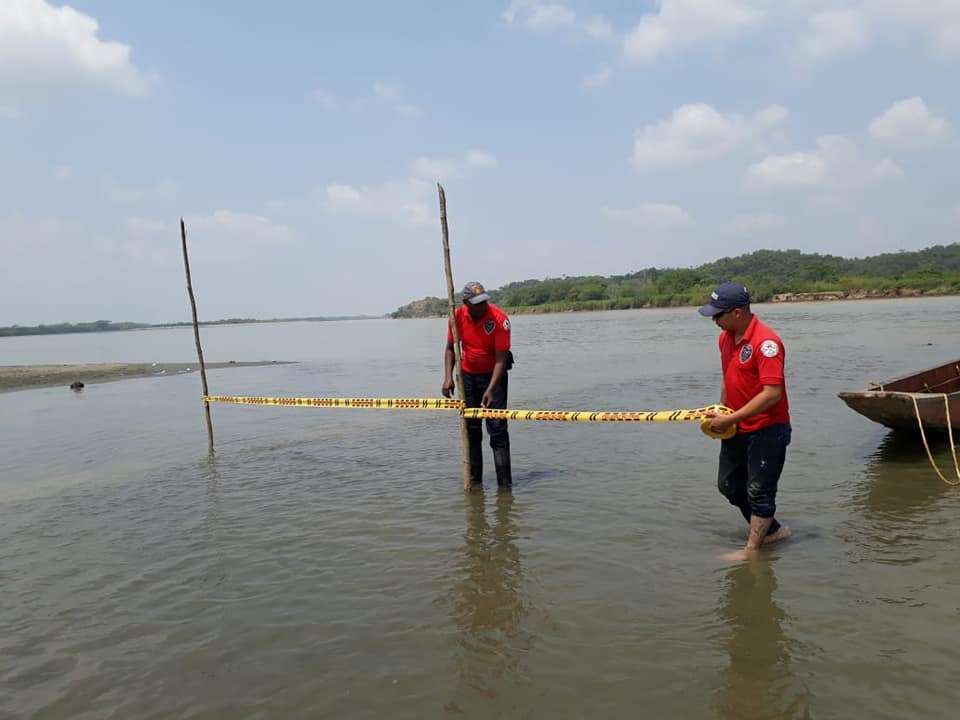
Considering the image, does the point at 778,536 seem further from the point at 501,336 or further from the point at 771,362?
the point at 501,336

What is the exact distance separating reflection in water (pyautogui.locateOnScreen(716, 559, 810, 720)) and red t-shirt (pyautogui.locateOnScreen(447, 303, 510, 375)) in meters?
3.27

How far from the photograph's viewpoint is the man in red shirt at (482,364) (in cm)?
673

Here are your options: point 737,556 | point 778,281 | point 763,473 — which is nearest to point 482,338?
point 763,473

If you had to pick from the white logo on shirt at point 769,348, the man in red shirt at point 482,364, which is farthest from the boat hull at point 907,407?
the man in red shirt at point 482,364

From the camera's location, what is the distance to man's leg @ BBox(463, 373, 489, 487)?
23.3 ft

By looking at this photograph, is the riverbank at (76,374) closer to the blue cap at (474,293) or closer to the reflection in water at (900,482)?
the blue cap at (474,293)

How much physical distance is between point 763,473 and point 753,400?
27.0 inches

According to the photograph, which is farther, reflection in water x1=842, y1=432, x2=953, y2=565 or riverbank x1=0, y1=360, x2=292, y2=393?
riverbank x1=0, y1=360, x2=292, y2=393

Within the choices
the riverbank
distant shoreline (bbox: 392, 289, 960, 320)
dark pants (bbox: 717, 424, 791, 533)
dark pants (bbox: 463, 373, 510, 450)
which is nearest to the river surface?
dark pants (bbox: 717, 424, 791, 533)

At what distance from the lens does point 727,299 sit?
4.54 m

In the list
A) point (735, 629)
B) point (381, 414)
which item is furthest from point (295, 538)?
point (381, 414)

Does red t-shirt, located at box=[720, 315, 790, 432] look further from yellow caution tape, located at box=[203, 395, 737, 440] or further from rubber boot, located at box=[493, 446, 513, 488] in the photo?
rubber boot, located at box=[493, 446, 513, 488]

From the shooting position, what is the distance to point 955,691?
3037 millimetres

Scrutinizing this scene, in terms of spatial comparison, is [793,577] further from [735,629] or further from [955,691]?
[955,691]
